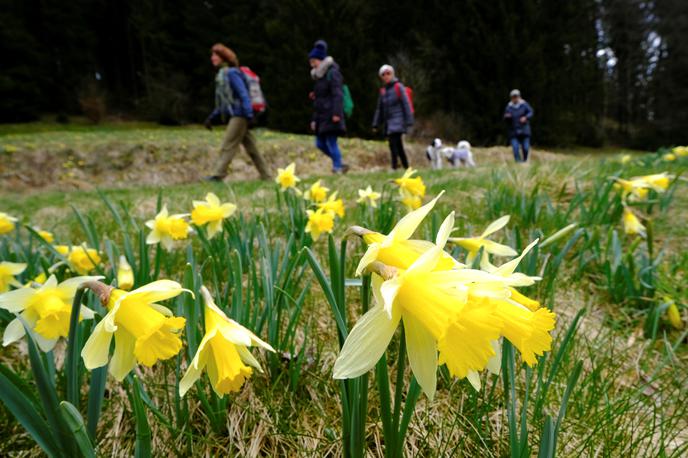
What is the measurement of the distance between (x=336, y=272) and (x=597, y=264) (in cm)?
134

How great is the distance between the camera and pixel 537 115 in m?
18.6

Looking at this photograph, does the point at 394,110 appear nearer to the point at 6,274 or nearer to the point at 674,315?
the point at 674,315

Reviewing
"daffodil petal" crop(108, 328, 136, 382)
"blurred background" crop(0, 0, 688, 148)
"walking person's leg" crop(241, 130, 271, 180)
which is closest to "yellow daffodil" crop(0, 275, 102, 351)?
"daffodil petal" crop(108, 328, 136, 382)

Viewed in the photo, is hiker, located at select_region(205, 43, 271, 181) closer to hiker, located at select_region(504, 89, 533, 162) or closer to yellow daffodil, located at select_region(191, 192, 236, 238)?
yellow daffodil, located at select_region(191, 192, 236, 238)

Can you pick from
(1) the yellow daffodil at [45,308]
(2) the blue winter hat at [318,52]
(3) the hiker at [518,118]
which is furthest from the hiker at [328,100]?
(1) the yellow daffodil at [45,308]

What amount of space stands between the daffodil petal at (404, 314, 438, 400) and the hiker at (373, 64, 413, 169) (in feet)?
21.3

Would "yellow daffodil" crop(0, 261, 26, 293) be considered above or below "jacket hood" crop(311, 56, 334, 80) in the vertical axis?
below

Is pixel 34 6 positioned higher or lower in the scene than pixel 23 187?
higher

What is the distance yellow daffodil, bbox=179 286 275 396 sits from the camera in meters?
0.53

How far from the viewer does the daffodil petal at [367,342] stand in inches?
16.8

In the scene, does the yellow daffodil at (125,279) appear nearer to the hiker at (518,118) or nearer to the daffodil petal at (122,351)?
the daffodil petal at (122,351)

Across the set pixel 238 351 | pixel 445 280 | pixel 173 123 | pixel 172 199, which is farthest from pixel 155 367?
pixel 173 123

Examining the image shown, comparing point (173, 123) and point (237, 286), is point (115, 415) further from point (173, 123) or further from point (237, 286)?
point (173, 123)

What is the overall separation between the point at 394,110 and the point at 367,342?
6829 millimetres
